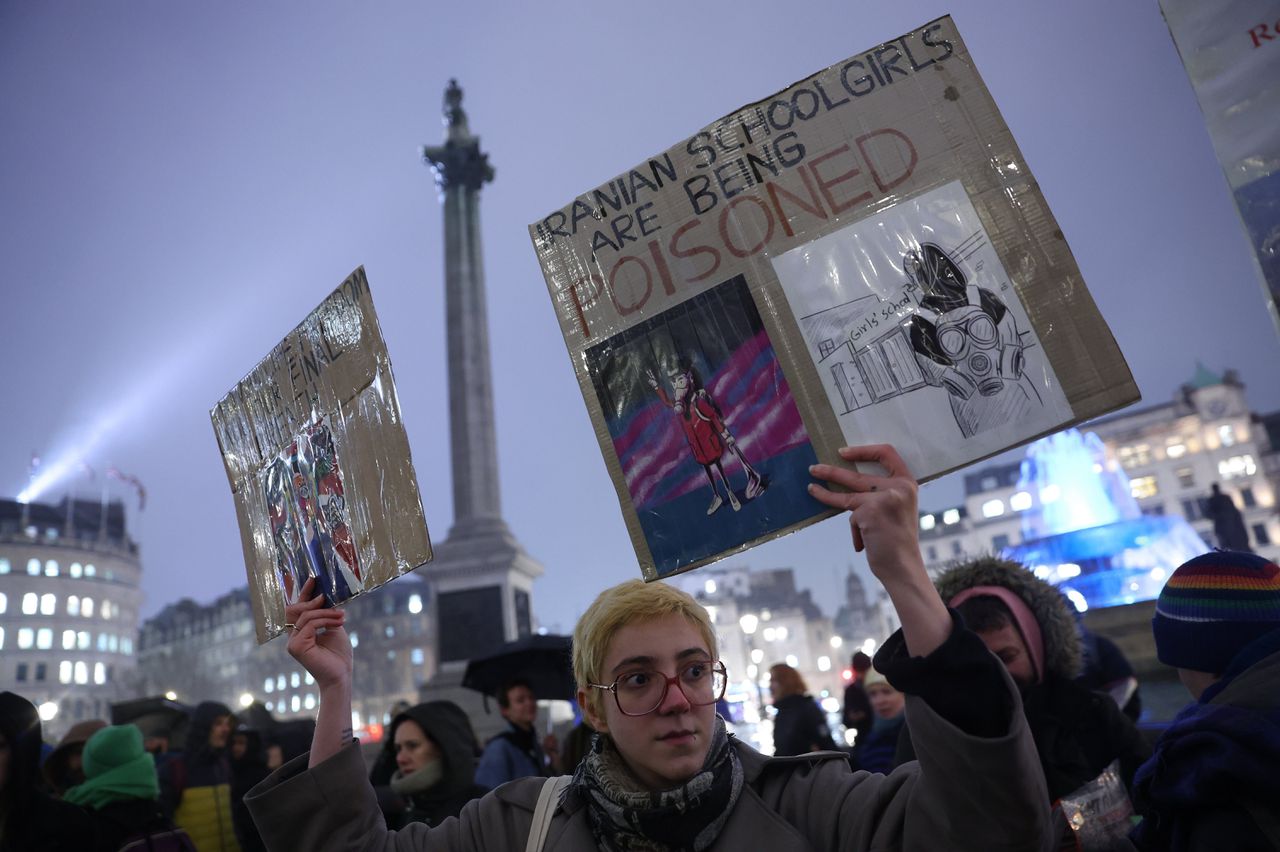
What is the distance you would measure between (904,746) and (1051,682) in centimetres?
58

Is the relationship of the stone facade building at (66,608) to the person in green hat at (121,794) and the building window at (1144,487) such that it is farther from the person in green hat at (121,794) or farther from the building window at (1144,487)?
the building window at (1144,487)

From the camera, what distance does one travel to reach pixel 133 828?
4.10 meters

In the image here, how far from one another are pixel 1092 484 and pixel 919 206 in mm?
39397

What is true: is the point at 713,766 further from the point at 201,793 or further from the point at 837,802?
the point at 201,793

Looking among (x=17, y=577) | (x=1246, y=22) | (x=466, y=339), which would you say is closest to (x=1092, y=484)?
(x=466, y=339)

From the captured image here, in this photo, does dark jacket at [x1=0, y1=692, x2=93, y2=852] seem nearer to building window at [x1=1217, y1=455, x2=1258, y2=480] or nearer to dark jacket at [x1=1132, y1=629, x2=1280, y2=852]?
dark jacket at [x1=1132, y1=629, x2=1280, y2=852]

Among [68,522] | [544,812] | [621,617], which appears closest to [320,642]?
[544,812]

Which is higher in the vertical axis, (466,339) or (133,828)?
(466,339)

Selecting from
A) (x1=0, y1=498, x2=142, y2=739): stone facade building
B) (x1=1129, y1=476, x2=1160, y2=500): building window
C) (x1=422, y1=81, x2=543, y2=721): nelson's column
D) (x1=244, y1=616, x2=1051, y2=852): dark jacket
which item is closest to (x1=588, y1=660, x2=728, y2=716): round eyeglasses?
(x1=244, y1=616, x2=1051, y2=852): dark jacket

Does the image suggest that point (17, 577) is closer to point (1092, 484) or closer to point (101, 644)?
point (101, 644)

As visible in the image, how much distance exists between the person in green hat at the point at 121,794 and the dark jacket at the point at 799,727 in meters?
3.98

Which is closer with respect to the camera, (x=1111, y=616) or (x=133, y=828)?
(x=133, y=828)

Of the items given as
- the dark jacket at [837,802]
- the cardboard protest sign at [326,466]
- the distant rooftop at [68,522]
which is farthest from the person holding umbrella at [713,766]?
the distant rooftop at [68,522]

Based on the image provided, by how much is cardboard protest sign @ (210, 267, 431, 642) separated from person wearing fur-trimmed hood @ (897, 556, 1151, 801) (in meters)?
2.02
